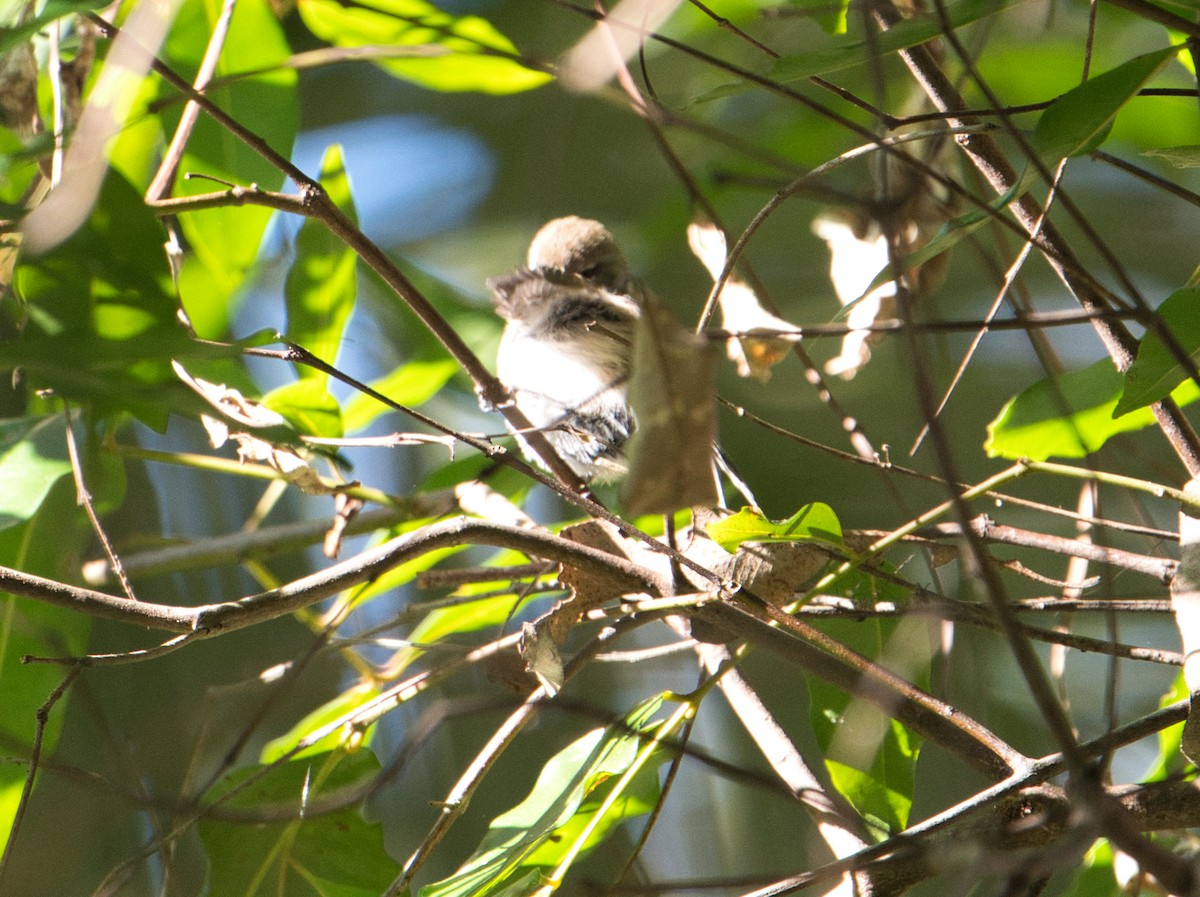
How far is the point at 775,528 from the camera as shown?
30.9 inches

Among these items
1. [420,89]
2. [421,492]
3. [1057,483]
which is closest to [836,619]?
[421,492]

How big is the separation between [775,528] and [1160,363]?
0.26m

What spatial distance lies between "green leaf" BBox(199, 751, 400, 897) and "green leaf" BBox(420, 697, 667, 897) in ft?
0.45

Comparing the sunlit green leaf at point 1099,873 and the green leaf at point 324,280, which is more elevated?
the green leaf at point 324,280

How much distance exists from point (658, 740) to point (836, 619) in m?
0.25

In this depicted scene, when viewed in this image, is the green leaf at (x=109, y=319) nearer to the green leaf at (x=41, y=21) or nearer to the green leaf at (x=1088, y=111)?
the green leaf at (x=41, y=21)

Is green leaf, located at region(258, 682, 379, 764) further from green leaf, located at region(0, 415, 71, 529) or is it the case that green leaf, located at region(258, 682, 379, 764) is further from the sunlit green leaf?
the sunlit green leaf

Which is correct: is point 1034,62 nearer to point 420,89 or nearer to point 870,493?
point 870,493

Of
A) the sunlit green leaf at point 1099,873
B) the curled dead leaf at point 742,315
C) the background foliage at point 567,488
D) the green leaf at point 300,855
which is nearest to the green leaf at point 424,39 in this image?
the background foliage at point 567,488

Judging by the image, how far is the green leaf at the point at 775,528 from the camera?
0.77 m

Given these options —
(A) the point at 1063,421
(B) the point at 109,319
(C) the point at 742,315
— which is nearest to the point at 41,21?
(B) the point at 109,319

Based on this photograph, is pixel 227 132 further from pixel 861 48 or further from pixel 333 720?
pixel 861 48

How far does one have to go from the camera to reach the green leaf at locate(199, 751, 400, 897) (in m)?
0.95

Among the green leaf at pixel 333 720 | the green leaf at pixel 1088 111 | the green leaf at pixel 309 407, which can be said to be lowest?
the green leaf at pixel 333 720
